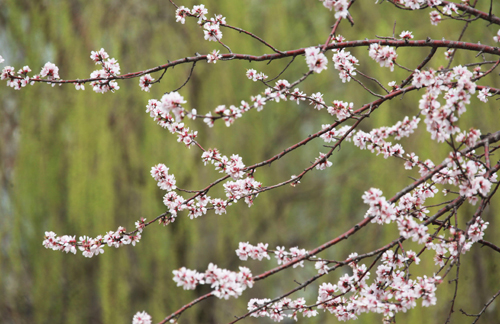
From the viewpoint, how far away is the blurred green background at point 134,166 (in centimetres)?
309

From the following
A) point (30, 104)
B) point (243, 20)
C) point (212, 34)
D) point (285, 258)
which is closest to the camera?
point (285, 258)

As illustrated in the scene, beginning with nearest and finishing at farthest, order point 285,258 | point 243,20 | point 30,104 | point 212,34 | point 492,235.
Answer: point 285,258 → point 212,34 → point 492,235 → point 30,104 → point 243,20

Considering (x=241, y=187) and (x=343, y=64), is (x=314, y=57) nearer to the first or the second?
(x=343, y=64)

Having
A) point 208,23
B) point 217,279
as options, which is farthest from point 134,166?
point 217,279

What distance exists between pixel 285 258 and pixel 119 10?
277 centimetres

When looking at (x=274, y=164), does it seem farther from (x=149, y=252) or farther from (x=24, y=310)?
(x=24, y=310)

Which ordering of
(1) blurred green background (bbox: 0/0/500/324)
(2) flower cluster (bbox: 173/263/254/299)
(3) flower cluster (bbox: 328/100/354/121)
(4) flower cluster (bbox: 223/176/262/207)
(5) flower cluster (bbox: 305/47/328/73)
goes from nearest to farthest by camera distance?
(2) flower cluster (bbox: 173/263/254/299), (5) flower cluster (bbox: 305/47/328/73), (3) flower cluster (bbox: 328/100/354/121), (4) flower cluster (bbox: 223/176/262/207), (1) blurred green background (bbox: 0/0/500/324)

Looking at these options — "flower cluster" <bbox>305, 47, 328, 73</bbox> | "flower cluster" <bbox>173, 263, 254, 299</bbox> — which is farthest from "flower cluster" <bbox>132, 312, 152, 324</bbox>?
"flower cluster" <bbox>305, 47, 328, 73</bbox>

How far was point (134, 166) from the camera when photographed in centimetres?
323

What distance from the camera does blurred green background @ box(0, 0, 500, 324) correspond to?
10.1ft

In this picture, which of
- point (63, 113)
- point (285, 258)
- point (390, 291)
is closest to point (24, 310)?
point (63, 113)

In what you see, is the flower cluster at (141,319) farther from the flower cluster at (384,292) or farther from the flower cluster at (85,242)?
the flower cluster at (384,292)

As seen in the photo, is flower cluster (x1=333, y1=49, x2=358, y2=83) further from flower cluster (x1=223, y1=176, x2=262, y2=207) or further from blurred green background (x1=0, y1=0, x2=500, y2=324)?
blurred green background (x1=0, y1=0, x2=500, y2=324)

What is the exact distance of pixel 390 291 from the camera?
136cm
